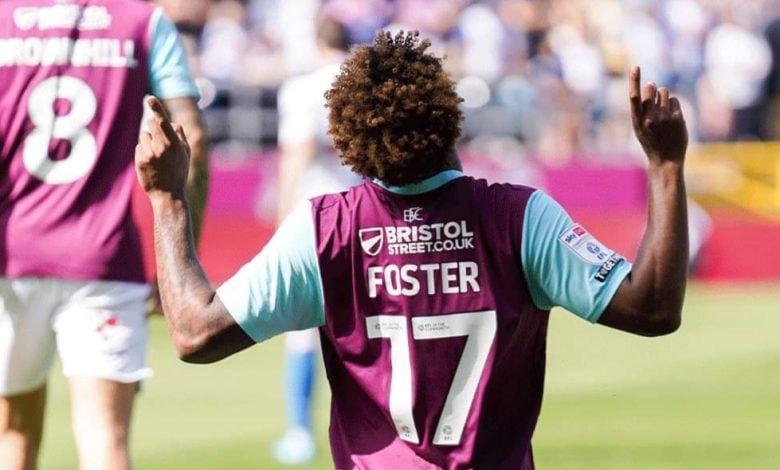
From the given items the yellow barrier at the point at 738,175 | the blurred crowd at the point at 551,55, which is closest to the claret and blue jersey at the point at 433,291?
the blurred crowd at the point at 551,55

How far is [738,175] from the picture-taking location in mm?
20891

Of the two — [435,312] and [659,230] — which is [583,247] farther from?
[435,312]

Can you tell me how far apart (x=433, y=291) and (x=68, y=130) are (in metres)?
2.13

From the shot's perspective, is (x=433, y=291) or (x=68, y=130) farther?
(x=68, y=130)

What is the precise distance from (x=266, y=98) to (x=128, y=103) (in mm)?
13286

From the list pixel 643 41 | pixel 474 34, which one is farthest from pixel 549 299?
pixel 643 41

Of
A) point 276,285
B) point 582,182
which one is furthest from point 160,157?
point 582,182

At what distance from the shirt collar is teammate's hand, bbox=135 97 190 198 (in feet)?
1.61

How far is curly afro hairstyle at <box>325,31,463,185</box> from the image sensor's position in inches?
166

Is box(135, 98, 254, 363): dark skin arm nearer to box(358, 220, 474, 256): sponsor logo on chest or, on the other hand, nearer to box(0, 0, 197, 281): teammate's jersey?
box(358, 220, 474, 256): sponsor logo on chest

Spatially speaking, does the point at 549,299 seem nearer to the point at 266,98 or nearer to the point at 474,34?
the point at 266,98

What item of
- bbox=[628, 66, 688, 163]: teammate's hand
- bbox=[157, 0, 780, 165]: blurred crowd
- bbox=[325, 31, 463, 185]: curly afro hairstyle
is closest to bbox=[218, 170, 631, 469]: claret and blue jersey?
bbox=[325, 31, 463, 185]: curly afro hairstyle

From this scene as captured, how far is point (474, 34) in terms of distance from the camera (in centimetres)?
Answer: 2102

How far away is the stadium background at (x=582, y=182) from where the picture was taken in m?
10.6
